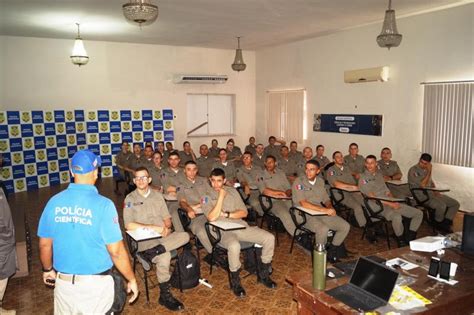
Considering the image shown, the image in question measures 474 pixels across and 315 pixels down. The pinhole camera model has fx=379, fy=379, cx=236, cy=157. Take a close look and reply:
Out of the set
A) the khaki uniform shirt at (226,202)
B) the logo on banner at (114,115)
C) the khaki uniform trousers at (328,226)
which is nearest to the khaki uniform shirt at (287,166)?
the khaki uniform trousers at (328,226)

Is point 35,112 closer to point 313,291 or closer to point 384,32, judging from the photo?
point 384,32

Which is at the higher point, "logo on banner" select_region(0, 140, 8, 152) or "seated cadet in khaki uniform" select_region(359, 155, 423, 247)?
"logo on banner" select_region(0, 140, 8, 152)

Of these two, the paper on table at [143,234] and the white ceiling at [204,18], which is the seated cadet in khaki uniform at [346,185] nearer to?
the white ceiling at [204,18]


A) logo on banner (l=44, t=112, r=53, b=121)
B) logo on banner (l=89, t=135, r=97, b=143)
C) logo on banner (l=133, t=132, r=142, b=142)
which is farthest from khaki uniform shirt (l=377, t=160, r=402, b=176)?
logo on banner (l=44, t=112, r=53, b=121)

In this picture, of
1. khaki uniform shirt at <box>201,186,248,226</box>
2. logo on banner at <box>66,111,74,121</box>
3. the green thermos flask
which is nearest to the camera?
the green thermos flask

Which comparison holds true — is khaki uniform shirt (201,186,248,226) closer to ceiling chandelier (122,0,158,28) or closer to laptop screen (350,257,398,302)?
laptop screen (350,257,398,302)

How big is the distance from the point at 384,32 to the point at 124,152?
5.99 meters

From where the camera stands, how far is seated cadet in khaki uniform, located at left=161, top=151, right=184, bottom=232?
518cm

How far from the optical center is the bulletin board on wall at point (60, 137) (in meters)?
9.18

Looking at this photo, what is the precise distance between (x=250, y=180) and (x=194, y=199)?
1428 mm

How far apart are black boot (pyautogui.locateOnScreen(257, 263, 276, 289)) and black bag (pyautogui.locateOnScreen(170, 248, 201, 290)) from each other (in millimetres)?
737

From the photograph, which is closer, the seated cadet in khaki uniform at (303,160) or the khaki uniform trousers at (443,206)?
the khaki uniform trousers at (443,206)

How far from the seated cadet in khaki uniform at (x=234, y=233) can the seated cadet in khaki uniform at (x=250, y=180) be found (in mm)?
1295

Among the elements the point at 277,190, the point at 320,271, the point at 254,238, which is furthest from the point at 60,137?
the point at 320,271
